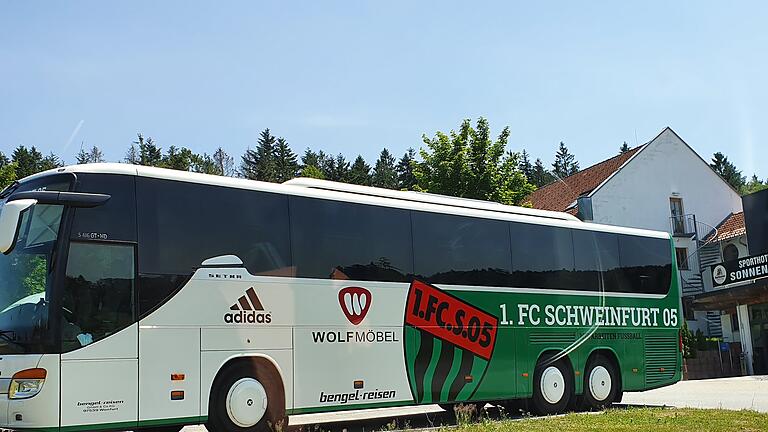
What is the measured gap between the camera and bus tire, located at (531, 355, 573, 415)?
16578 mm

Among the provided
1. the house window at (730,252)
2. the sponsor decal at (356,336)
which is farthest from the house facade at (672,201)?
the sponsor decal at (356,336)

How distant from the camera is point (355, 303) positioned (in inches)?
534

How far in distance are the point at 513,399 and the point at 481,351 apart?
1.85m

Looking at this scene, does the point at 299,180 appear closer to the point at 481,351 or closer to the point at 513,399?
the point at 481,351

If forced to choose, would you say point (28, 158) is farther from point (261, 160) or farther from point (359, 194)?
point (359, 194)

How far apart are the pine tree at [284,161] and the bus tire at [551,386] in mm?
70949

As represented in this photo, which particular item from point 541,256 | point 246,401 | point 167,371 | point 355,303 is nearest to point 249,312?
point 246,401

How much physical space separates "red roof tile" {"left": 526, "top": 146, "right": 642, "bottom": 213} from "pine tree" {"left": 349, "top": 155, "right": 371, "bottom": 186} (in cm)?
3232

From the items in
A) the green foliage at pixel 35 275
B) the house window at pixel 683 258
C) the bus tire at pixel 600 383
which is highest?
the house window at pixel 683 258

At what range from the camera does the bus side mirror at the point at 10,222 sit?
9820 mm

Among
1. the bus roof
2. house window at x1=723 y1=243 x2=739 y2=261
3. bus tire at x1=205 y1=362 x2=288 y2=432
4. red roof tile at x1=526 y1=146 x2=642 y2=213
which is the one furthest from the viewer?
red roof tile at x1=526 y1=146 x2=642 y2=213

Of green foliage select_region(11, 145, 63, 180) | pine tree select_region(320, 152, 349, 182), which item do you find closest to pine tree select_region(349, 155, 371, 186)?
pine tree select_region(320, 152, 349, 182)

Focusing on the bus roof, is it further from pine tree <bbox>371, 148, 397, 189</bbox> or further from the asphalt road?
pine tree <bbox>371, 148, 397, 189</bbox>

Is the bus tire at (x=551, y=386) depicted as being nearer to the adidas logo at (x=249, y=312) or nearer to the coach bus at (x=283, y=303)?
the coach bus at (x=283, y=303)
